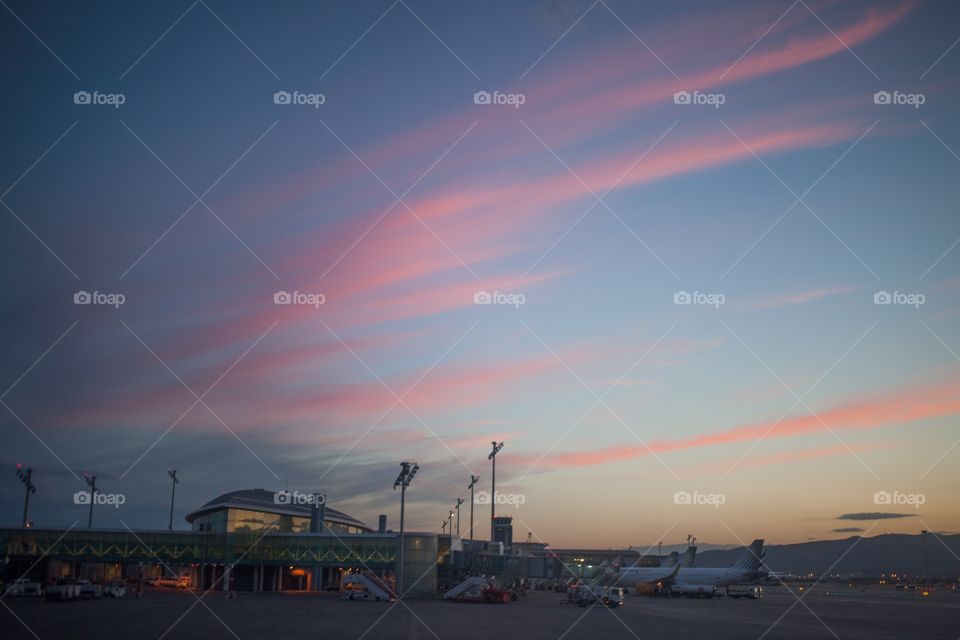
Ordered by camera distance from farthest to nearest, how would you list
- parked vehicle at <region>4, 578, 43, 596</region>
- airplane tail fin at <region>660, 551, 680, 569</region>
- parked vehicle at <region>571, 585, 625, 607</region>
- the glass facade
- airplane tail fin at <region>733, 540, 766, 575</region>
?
1. airplane tail fin at <region>660, 551, 680, 569</region>
2. the glass facade
3. airplane tail fin at <region>733, 540, 766, 575</region>
4. parked vehicle at <region>4, 578, 43, 596</region>
5. parked vehicle at <region>571, 585, 625, 607</region>

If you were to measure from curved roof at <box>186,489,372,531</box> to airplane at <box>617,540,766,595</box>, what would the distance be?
A: 59435 millimetres

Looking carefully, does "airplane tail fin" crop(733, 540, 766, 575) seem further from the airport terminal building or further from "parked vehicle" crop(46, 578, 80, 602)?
"parked vehicle" crop(46, 578, 80, 602)

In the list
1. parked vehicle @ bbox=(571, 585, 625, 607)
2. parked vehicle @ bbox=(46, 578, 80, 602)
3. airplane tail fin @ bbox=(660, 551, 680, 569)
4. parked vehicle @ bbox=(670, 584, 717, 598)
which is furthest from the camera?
airplane tail fin @ bbox=(660, 551, 680, 569)

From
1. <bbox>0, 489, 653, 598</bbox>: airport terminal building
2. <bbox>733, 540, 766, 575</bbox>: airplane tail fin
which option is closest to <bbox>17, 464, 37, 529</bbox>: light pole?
<bbox>0, 489, 653, 598</bbox>: airport terminal building

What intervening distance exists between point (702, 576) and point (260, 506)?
226 feet

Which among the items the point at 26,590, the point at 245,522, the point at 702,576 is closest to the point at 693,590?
the point at 702,576

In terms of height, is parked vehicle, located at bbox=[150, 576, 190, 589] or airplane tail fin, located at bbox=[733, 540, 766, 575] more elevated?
airplane tail fin, located at bbox=[733, 540, 766, 575]

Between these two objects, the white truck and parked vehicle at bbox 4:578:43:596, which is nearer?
the white truck

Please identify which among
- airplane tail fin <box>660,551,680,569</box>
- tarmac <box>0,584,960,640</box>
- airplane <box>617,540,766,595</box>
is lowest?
airplane tail fin <box>660,551,680,569</box>

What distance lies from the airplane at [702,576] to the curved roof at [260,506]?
59435mm

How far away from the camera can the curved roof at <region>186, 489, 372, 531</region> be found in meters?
118

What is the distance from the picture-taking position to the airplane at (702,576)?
10444 cm

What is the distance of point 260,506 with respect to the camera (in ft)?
405

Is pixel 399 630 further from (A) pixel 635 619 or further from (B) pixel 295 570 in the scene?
(B) pixel 295 570
